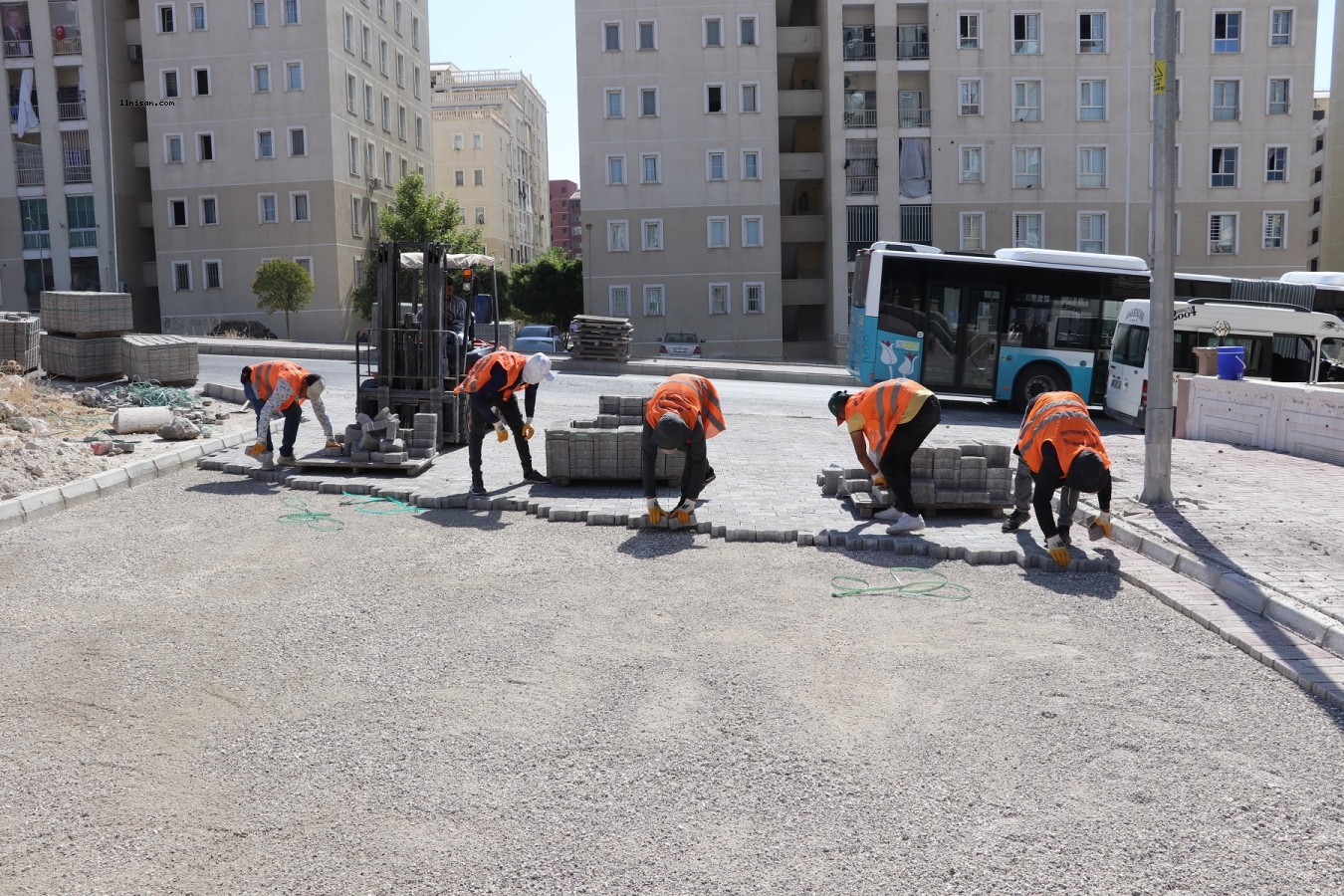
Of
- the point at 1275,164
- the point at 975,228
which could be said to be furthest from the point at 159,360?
the point at 1275,164

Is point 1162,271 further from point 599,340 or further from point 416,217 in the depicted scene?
point 416,217

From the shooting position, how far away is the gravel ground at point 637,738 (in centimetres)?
415

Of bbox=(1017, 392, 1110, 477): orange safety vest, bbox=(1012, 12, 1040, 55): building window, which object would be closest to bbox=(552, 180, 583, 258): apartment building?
bbox=(1012, 12, 1040, 55): building window

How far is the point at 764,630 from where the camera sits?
711 cm

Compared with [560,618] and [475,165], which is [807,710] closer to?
[560,618]

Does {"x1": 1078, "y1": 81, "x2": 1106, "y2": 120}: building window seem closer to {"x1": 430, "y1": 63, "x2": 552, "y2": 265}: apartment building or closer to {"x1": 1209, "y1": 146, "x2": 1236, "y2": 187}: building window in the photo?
{"x1": 1209, "y1": 146, "x2": 1236, "y2": 187}: building window

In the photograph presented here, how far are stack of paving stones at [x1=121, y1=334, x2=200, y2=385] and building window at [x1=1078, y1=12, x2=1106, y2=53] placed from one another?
39150 millimetres

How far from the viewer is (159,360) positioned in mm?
20859

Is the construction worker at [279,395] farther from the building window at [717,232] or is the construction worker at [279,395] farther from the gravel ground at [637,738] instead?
the building window at [717,232]

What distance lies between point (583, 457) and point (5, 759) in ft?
24.1

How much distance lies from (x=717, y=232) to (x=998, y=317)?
27855mm

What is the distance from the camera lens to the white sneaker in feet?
31.8

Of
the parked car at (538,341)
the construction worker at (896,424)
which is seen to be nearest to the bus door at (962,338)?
the construction worker at (896,424)

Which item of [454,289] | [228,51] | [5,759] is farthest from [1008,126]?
[5,759]
